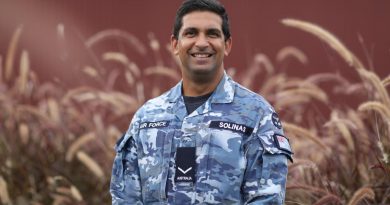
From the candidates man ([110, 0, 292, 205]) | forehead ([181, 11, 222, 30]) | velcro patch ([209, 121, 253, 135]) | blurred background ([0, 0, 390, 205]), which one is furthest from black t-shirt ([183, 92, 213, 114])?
blurred background ([0, 0, 390, 205])

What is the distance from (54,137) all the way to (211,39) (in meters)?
2.63

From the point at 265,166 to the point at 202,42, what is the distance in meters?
0.39

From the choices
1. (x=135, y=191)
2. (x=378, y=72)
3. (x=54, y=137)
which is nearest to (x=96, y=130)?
(x=54, y=137)

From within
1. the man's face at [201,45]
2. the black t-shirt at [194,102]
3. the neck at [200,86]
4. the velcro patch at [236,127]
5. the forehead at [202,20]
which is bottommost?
the velcro patch at [236,127]

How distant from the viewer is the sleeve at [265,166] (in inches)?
95.3

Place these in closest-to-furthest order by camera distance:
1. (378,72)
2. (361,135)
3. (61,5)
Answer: (361,135) < (378,72) < (61,5)

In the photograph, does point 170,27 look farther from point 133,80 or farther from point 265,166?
point 265,166

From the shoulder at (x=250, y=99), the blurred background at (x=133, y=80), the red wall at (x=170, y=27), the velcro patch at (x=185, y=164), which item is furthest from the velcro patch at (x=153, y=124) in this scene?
the red wall at (x=170, y=27)

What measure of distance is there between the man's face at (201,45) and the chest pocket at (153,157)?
7.5 inches

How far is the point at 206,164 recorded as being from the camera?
2471mm

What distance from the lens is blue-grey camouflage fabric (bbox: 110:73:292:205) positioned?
2447 mm

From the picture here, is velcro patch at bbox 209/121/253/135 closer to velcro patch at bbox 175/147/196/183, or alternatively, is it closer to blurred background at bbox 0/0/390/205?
velcro patch at bbox 175/147/196/183

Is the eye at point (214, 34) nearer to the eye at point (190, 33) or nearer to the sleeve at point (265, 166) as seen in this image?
the eye at point (190, 33)

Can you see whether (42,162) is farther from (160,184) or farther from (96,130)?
(160,184)
